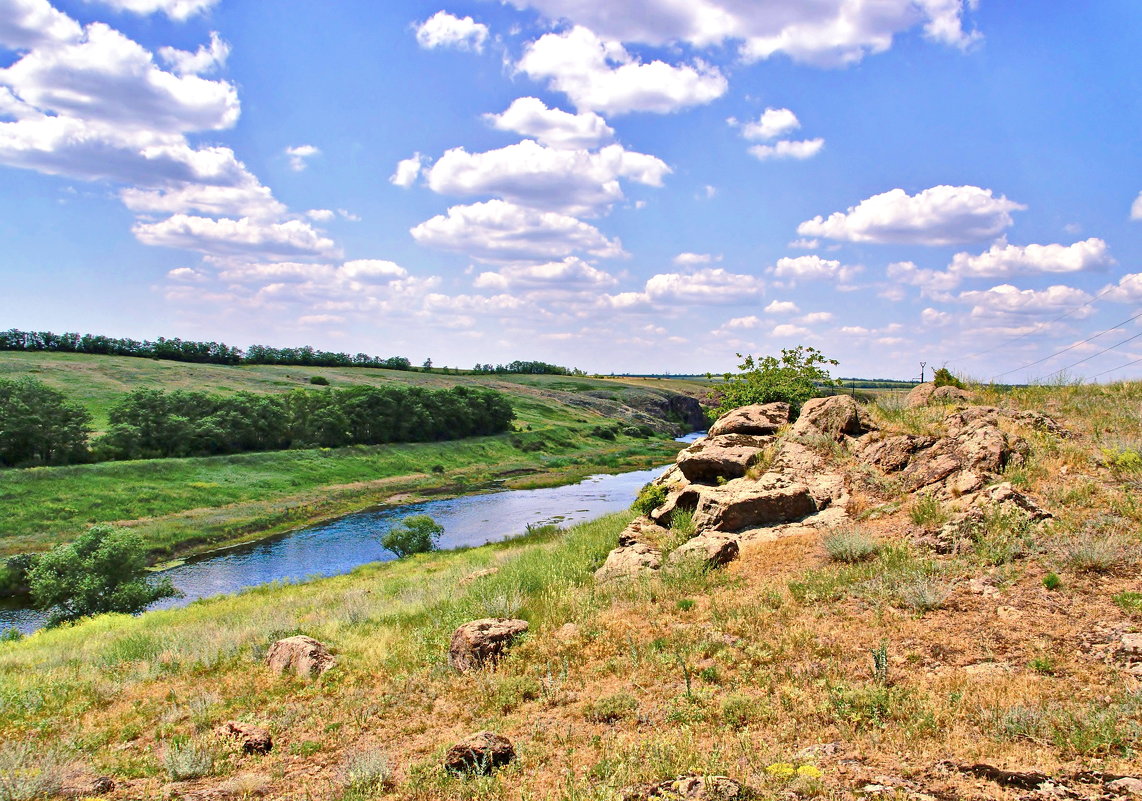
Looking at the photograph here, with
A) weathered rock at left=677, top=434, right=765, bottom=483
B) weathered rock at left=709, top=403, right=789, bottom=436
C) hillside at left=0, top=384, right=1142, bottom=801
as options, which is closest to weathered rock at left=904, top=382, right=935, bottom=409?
hillside at left=0, top=384, right=1142, bottom=801

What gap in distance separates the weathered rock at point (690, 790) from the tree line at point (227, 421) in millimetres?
68719

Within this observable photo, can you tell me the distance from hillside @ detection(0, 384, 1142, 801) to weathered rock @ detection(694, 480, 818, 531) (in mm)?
102

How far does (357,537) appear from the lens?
158 feet

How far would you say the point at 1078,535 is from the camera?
32.2 ft

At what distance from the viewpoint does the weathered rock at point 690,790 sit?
538 cm

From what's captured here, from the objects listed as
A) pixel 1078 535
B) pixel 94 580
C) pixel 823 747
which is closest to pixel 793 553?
pixel 1078 535

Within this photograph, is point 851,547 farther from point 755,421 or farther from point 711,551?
point 755,421

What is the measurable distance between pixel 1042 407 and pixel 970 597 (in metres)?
10.7

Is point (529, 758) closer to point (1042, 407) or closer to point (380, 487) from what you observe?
point (1042, 407)

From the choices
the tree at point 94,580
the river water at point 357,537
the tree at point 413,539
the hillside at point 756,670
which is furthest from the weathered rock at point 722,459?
the tree at point 94,580

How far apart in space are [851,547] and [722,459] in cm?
751

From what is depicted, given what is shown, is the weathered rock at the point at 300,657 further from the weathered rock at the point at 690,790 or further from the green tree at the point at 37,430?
the green tree at the point at 37,430

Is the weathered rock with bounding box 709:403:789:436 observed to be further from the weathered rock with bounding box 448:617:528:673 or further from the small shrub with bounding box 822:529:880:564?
the weathered rock with bounding box 448:617:528:673

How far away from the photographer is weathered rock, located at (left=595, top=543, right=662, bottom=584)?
13.4m
